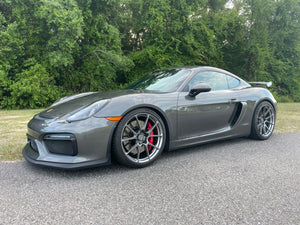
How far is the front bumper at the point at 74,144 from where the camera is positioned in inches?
95.0

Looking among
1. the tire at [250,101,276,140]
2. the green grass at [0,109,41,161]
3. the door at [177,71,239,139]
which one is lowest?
the green grass at [0,109,41,161]

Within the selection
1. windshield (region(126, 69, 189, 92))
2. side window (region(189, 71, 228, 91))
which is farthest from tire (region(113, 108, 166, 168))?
side window (region(189, 71, 228, 91))

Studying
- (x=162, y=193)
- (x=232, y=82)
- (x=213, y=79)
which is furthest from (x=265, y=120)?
(x=162, y=193)

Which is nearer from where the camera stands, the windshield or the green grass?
the green grass

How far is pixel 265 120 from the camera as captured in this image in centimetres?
430

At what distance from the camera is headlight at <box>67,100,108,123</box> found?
2.54 metres

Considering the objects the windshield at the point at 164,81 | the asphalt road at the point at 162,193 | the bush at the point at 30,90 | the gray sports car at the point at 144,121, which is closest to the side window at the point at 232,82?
the gray sports car at the point at 144,121

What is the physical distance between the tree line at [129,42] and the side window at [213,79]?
9730 mm

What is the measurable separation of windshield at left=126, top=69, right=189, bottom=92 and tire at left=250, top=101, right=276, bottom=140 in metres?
1.55

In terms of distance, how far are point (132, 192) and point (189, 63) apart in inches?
650

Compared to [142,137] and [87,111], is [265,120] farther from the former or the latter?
[87,111]

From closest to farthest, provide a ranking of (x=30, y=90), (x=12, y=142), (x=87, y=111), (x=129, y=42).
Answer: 1. (x=87, y=111)
2. (x=12, y=142)
3. (x=30, y=90)
4. (x=129, y=42)

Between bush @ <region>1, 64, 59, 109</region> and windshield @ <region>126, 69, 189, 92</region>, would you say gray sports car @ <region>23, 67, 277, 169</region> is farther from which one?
bush @ <region>1, 64, 59, 109</region>

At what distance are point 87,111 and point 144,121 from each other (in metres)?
0.68
